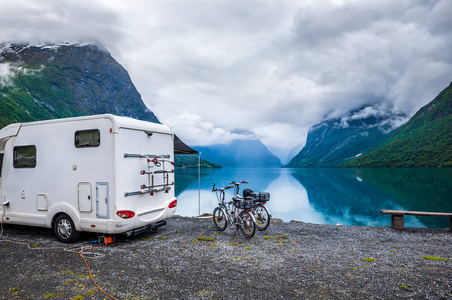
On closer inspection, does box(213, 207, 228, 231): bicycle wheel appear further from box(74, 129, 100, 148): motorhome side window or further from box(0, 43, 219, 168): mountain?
box(0, 43, 219, 168): mountain

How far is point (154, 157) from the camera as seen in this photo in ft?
27.0

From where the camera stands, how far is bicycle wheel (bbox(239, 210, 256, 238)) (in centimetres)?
812

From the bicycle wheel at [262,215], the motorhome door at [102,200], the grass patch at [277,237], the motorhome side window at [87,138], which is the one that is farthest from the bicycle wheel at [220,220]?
the motorhome side window at [87,138]

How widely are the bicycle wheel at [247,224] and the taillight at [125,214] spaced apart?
9.74 feet

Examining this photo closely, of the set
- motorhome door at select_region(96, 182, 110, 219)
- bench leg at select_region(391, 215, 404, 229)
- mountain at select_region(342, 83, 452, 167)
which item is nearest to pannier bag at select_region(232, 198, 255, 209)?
motorhome door at select_region(96, 182, 110, 219)

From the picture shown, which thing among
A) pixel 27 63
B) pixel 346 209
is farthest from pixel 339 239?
pixel 27 63

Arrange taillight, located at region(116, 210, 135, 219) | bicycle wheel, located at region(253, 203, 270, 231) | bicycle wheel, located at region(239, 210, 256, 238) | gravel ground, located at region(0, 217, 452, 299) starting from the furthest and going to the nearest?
1. bicycle wheel, located at region(253, 203, 270, 231)
2. bicycle wheel, located at region(239, 210, 256, 238)
3. taillight, located at region(116, 210, 135, 219)
4. gravel ground, located at region(0, 217, 452, 299)

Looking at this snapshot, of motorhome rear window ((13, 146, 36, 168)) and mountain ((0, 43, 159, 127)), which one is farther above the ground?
mountain ((0, 43, 159, 127))

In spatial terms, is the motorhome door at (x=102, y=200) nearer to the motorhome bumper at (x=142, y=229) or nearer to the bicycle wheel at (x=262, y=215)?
the motorhome bumper at (x=142, y=229)

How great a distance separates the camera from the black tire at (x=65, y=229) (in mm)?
7569

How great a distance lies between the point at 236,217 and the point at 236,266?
278cm

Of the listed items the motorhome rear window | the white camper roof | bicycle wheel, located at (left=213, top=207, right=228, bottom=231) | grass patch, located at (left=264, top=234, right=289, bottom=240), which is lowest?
grass patch, located at (left=264, top=234, right=289, bottom=240)

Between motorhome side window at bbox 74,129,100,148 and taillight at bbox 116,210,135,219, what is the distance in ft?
5.80

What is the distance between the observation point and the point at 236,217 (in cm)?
864
